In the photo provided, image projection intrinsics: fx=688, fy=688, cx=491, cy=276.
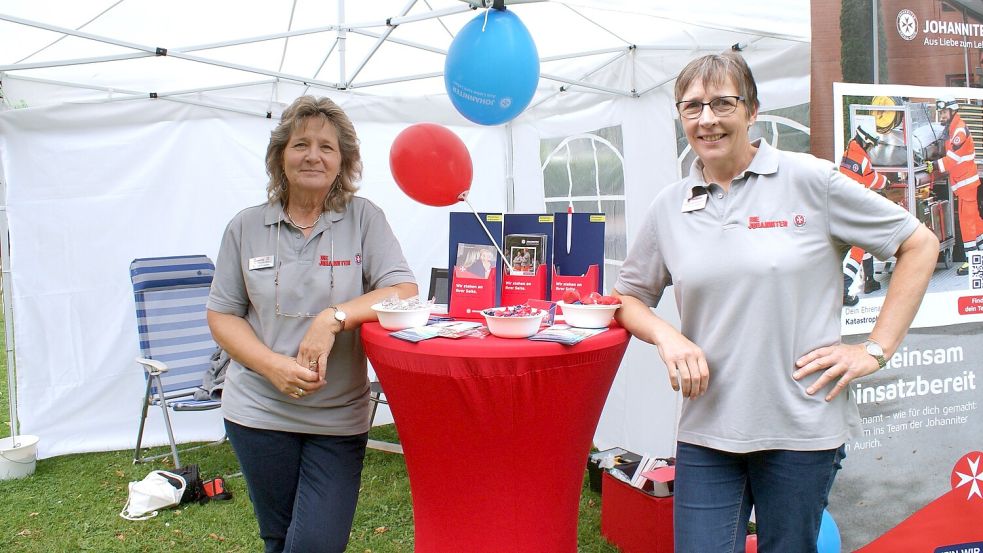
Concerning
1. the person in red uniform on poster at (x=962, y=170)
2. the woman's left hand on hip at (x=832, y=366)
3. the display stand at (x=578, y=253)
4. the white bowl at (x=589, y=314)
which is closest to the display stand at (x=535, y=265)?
the display stand at (x=578, y=253)

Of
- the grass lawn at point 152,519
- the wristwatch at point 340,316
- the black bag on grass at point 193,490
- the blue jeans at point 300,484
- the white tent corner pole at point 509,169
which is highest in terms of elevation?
the white tent corner pole at point 509,169

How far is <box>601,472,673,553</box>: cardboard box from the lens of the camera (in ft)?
8.42

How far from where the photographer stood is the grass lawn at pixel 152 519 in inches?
117

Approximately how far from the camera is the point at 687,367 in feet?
4.44

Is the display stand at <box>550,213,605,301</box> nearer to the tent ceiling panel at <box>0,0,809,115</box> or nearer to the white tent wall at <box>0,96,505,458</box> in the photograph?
the tent ceiling panel at <box>0,0,809,115</box>

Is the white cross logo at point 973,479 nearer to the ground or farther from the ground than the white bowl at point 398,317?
nearer to the ground

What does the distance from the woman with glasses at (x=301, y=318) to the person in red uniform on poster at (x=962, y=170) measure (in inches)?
73.0

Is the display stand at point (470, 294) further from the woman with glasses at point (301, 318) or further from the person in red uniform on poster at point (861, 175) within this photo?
the person in red uniform on poster at point (861, 175)

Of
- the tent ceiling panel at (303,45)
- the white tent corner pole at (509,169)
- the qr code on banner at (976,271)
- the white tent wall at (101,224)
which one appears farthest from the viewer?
the white tent corner pole at (509,169)

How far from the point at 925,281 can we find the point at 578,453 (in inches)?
33.9

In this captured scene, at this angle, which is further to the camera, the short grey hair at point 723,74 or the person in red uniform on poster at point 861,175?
the person in red uniform on poster at point 861,175

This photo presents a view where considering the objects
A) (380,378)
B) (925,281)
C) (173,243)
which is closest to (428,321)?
(380,378)

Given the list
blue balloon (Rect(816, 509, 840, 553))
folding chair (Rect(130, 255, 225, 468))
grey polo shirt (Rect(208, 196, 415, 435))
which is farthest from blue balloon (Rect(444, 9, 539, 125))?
folding chair (Rect(130, 255, 225, 468))

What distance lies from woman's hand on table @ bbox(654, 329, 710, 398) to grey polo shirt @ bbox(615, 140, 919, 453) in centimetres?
4
